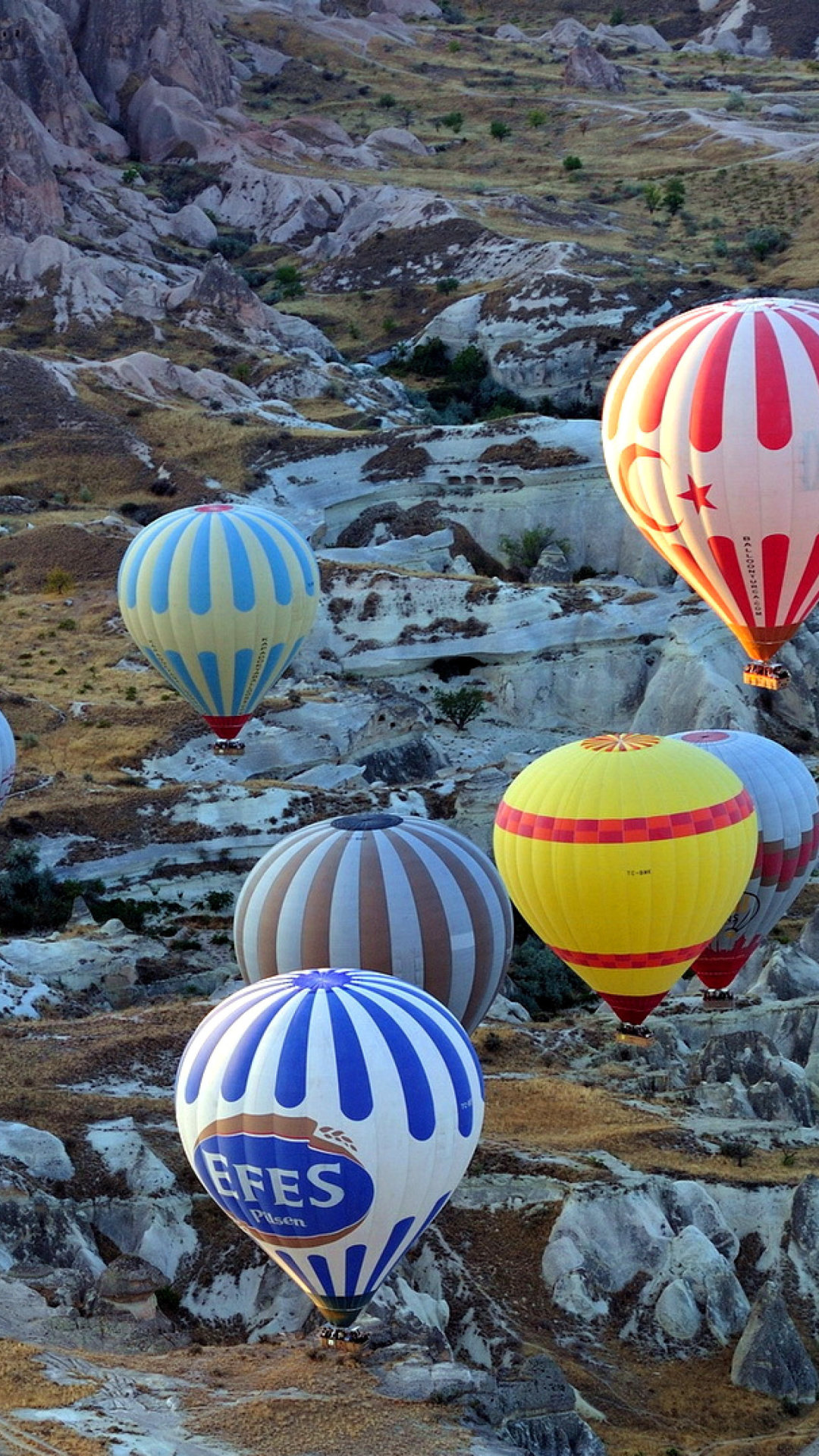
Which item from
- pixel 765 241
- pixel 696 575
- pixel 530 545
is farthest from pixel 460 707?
pixel 765 241

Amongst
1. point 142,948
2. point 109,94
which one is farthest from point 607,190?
point 142,948

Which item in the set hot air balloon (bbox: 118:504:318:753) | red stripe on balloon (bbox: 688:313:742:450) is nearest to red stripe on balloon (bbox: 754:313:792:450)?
red stripe on balloon (bbox: 688:313:742:450)

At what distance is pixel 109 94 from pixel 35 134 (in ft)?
65.4

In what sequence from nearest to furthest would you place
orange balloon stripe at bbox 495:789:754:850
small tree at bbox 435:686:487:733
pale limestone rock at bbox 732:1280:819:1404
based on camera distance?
pale limestone rock at bbox 732:1280:819:1404 → orange balloon stripe at bbox 495:789:754:850 → small tree at bbox 435:686:487:733

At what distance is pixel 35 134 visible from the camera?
10188 centimetres

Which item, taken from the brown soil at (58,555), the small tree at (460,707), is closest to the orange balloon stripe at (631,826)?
the small tree at (460,707)

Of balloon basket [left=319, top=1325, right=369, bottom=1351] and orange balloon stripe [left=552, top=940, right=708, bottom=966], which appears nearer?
balloon basket [left=319, top=1325, right=369, bottom=1351]

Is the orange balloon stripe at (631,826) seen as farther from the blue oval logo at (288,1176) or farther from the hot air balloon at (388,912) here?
the blue oval logo at (288,1176)

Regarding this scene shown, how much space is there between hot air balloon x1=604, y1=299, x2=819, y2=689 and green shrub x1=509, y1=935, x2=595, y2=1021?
10676mm

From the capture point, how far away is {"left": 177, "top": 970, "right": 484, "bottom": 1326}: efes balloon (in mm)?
22984

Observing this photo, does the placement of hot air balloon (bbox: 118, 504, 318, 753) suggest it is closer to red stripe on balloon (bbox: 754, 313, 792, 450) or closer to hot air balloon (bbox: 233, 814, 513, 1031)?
hot air balloon (bbox: 233, 814, 513, 1031)

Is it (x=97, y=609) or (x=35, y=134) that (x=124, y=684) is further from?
(x=35, y=134)

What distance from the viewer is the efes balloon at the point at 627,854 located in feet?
109

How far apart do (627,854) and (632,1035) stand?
431 cm
